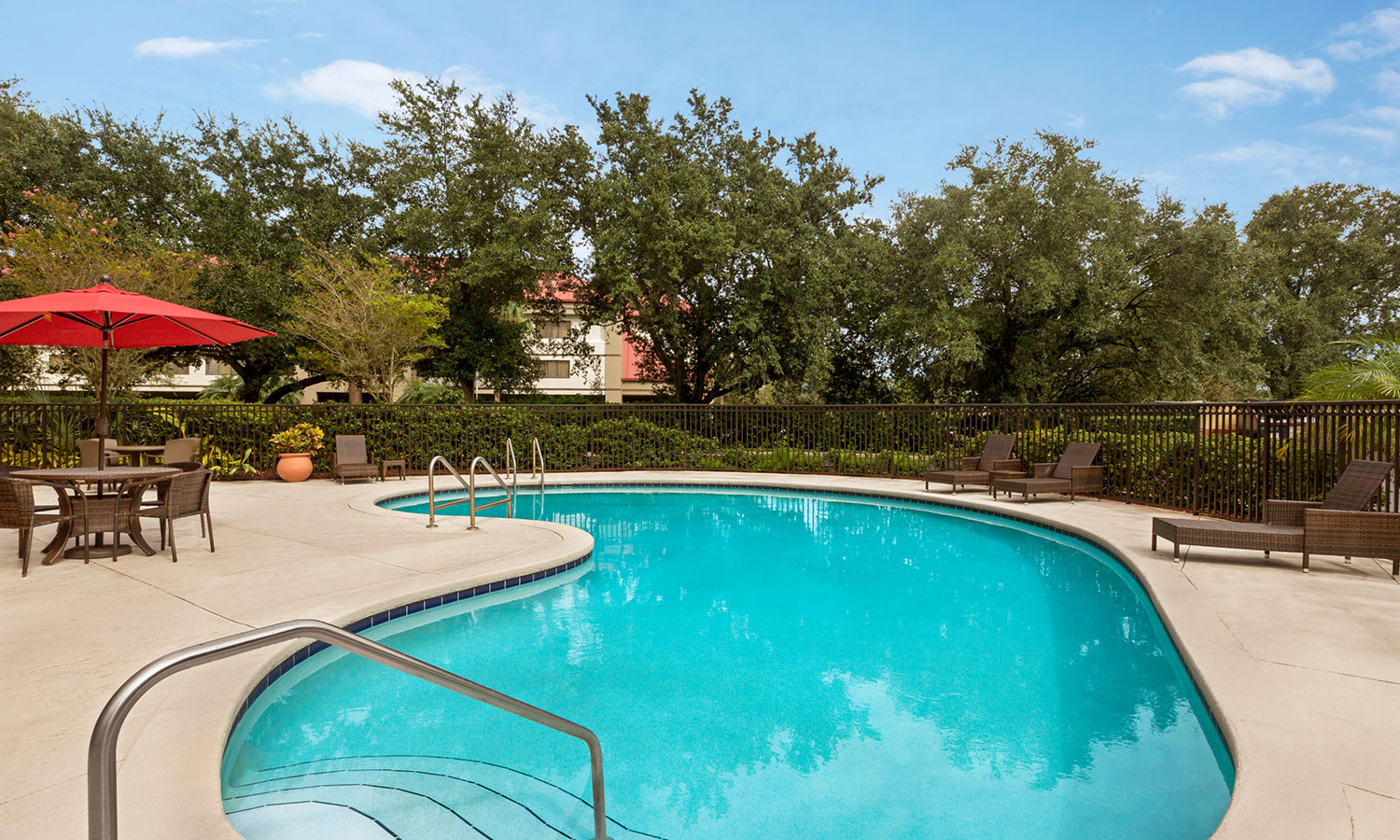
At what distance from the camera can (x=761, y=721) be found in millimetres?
3828

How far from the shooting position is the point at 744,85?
20.7 metres

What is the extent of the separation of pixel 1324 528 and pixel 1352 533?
0.80ft

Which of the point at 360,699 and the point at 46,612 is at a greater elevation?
the point at 46,612

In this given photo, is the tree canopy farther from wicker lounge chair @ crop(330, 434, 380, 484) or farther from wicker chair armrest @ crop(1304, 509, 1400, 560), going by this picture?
wicker chair armrest @ crop(1304, 509, 1400, 560)

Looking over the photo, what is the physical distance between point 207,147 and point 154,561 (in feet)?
75.4

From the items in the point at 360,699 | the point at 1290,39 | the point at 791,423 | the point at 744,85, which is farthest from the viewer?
the point at 744,85

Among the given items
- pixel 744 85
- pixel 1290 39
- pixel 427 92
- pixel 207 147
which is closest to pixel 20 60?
pixel 207 147

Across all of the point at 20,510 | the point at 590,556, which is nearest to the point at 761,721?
the point at 590,556

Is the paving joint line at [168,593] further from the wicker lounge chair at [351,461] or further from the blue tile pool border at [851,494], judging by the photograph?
the wicker lounge chair at [351,461]

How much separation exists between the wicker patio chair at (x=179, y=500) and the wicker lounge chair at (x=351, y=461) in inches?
262

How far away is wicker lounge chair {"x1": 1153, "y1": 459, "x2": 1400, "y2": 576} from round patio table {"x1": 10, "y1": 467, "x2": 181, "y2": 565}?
944 cm

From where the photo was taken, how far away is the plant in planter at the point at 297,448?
45.3 feet

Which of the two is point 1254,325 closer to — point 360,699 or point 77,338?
point 360,699

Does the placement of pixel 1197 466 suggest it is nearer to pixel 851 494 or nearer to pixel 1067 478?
pixel 1067 478
